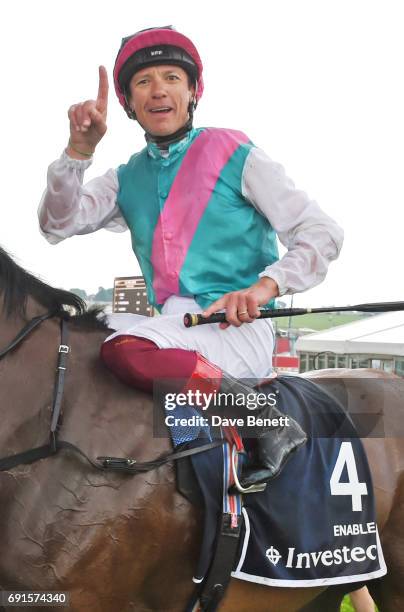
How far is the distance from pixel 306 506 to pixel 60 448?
105cm

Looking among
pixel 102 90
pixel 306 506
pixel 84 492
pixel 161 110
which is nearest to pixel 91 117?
pixel 102 90

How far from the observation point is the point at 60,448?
223 centimetres

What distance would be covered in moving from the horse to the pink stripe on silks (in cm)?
38

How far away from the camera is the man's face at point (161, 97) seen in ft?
9.10

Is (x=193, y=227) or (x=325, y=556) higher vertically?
(x=193, y=227)

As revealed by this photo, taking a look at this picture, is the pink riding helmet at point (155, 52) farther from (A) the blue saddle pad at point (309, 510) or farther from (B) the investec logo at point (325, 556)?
(B) the investec logo at point (325, 556)

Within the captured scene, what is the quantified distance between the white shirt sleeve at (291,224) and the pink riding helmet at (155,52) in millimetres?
514

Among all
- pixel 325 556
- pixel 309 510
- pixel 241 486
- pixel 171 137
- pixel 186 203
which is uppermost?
pixel 171 137

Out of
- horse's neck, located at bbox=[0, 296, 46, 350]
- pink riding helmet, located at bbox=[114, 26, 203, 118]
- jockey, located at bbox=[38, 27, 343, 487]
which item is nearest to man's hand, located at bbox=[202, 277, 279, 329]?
jockey, located at bbox=[38, 27, 343, 487]

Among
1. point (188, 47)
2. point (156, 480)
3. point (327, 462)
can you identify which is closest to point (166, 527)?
point (156, 480)

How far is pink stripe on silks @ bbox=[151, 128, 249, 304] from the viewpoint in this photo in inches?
107

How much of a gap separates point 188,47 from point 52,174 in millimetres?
822

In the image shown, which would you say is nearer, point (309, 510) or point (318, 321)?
point (309, 510)

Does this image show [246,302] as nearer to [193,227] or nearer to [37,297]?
[193,227]
